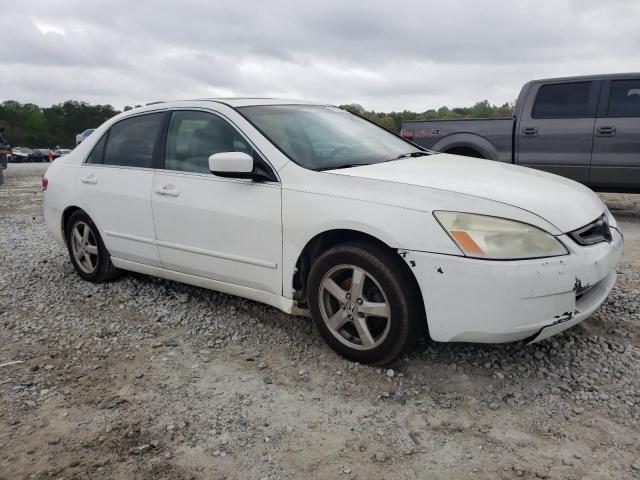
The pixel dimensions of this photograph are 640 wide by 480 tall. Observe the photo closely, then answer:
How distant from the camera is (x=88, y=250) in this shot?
4.74 m

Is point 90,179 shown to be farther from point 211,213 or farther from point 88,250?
point 211,213

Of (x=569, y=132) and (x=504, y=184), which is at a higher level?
(x=569, y=132)

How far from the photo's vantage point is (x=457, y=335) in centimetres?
279

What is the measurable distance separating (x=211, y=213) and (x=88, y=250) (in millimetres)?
1728

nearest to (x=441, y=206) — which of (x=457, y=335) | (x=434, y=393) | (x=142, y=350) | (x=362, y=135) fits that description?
(x=457, y=335)

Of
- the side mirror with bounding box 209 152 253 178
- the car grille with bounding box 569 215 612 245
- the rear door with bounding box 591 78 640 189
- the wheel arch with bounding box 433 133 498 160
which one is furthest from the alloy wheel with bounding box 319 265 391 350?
the rear door with bounding box 591 78 640 189

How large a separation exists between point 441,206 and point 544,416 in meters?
1.11

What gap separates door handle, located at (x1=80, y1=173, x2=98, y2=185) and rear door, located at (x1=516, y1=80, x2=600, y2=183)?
560 centimetres

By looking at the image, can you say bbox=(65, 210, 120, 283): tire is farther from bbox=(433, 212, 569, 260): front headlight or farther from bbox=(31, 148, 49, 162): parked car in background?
bbox=(31, 148, 49, 162): parked car in background

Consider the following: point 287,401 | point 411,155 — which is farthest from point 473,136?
point 287,401

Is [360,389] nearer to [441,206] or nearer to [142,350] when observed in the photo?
[441,206]

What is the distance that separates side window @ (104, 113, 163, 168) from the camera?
166 inches

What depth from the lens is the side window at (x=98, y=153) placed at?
15.3 feet

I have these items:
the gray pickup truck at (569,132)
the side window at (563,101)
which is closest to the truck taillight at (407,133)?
the gray pickup truck at (569,132)
